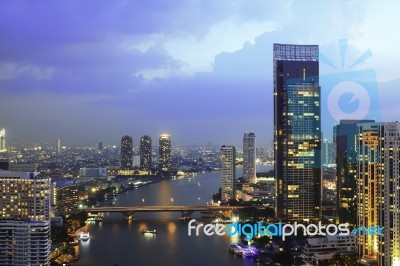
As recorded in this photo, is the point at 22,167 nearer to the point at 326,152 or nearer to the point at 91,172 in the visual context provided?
the point at 326,152

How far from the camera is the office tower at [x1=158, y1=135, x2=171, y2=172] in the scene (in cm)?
2182

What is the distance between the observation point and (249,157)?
50.6 ft

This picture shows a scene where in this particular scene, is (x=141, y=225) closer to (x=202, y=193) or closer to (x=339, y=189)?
(x=339, y=189)

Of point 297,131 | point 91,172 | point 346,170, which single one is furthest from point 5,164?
point 91,172

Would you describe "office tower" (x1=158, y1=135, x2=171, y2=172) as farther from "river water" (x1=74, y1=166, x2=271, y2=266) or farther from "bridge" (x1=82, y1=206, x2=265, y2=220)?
"bridge" (x1=82, y1=206, x2=265, y2=220)

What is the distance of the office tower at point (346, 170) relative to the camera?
24.7ft

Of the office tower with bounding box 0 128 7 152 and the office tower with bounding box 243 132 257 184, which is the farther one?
the office tower with bounding box 243 132 257 184

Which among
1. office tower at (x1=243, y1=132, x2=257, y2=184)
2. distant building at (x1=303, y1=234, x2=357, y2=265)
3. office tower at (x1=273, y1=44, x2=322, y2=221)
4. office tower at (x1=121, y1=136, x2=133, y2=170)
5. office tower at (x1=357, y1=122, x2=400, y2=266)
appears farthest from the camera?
office tower at (x1=121, y1=136, x2=133, y2=170)

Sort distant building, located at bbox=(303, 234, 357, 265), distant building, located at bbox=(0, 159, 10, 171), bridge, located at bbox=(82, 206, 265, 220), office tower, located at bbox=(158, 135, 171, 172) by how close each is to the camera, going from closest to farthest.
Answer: distant building, located at bbox=(303, 234, 357, 265) → distant building, located at bbox=(0, 159, 10, 171) → bridge, located at bbox=(82, 206, 265, 220) → office tower, located at bbox=(158, 135, 171, 172)

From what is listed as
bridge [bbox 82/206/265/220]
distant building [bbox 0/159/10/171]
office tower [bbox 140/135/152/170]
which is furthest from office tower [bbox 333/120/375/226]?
office tower [bbox 140/135/152/170]

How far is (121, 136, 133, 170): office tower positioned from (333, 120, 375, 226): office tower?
13.3 m

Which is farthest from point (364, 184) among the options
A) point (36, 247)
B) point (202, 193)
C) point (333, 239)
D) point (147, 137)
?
point (147, 137)

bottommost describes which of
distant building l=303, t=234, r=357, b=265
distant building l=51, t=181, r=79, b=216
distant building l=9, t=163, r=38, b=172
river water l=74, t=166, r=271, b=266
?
river water l=74, t=166, r=271, b=266

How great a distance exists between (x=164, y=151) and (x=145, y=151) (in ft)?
2.52
